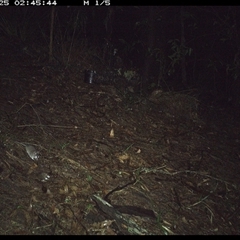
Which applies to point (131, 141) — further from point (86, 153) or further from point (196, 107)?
point (196, 107)

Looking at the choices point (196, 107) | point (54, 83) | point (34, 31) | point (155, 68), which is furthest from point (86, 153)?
point (34, 31)

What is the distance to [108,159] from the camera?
297 cm

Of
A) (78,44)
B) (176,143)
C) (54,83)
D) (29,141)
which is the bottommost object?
(176,143)

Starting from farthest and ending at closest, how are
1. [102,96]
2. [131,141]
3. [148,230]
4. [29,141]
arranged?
1. [102,96]
2. [131,141]
3. [29,141]
4. [148,230]

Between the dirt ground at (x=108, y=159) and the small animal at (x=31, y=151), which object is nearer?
the dirt ground at (x=108, y=159)

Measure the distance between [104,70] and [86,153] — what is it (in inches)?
93.5

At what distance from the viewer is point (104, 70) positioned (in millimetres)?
5062

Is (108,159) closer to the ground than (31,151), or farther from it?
closer to the ground

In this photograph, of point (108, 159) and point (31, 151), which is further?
point (108, 159)

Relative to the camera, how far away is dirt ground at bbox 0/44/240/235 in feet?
7.37

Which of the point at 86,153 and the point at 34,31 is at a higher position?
the point at 34,31

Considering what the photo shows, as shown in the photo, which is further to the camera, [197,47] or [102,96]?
[197,47]

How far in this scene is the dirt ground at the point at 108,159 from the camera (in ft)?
7.37

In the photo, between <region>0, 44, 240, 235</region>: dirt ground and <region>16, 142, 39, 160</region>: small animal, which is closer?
<region>0, 44, 240, 235</region>: dirt ground
